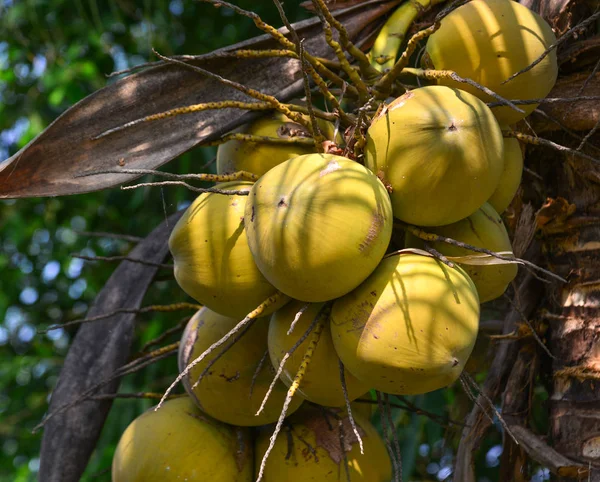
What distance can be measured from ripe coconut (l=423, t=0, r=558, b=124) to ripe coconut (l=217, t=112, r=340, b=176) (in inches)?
11.1

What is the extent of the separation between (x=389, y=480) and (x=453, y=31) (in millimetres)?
946

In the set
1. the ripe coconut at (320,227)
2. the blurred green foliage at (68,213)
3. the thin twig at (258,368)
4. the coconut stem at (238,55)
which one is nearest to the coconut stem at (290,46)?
the coconut stem at (238,55)

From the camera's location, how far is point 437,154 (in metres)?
1.14

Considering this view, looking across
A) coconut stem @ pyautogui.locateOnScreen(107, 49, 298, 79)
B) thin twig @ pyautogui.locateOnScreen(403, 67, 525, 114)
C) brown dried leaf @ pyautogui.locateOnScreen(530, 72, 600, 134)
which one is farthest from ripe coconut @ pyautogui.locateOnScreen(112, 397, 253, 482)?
brown dried leaf @ pyautogui.locateOnScreen(530, 72, 600, 134)

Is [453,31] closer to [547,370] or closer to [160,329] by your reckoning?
[547,370]

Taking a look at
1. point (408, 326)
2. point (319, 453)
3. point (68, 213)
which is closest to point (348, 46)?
point (408, 326)

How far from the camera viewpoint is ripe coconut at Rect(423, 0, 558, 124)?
4.32ft

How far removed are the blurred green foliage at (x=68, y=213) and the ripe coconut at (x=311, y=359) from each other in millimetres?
1119

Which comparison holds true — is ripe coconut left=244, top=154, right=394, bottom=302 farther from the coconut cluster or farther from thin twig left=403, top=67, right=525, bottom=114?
thin twig left=403, top=67, right=525, bottom=114

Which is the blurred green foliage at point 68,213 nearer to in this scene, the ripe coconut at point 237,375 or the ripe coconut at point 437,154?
the ripe coconut at point 237,375

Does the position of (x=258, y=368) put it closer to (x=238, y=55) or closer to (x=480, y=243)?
(x=480, y=243)

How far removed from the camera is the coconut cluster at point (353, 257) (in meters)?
1.11

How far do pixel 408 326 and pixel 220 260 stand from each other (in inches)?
13.9

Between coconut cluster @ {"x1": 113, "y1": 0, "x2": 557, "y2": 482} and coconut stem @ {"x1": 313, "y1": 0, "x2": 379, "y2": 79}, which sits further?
coconut stem @ {"x1": 313, "y1": 0, "x2": 379, "y2": 79}
